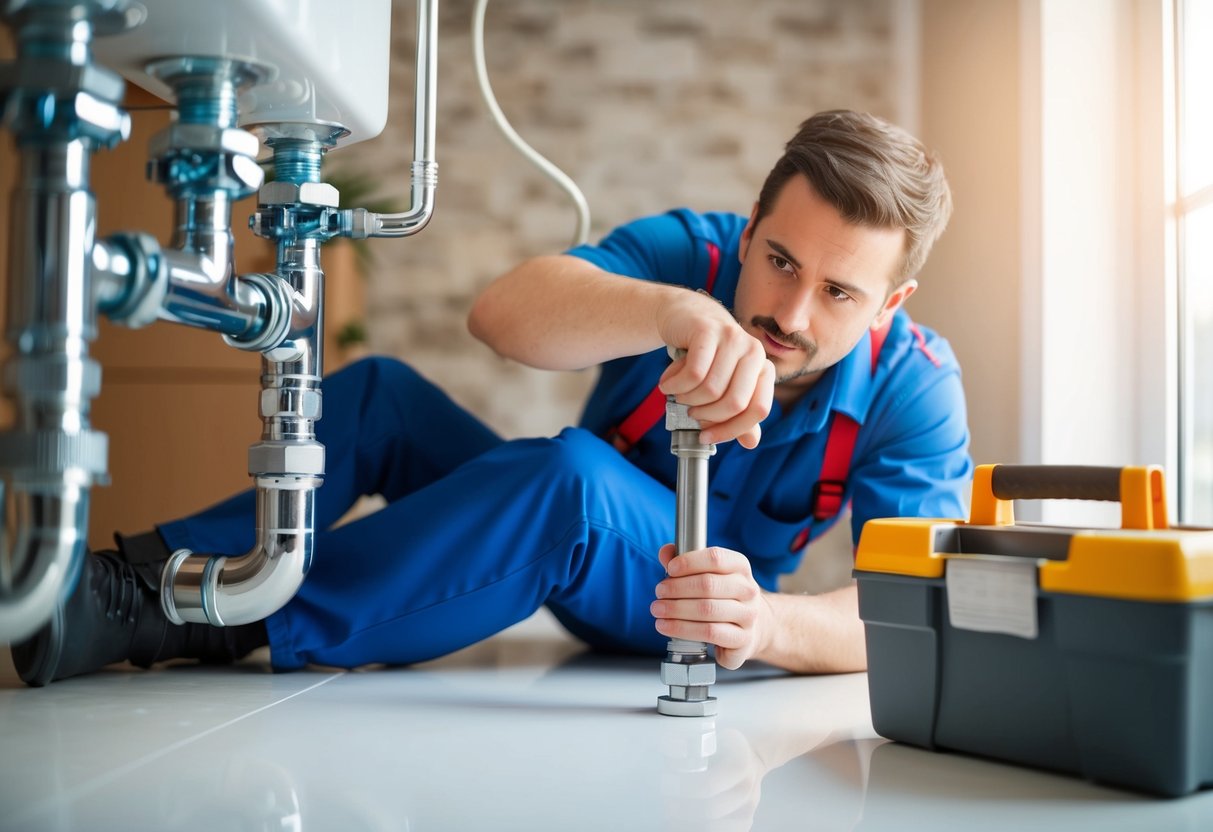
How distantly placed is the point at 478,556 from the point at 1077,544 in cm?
54

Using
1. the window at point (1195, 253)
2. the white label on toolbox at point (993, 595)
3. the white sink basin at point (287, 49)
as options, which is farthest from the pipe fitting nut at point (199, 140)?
the window at point (1195, 253)

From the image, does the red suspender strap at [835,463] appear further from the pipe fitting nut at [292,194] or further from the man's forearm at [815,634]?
the pipe fitting nut at [292,194]

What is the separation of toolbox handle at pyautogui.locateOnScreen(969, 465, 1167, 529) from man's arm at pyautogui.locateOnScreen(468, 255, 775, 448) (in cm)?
17

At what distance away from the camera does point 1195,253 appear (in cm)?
138

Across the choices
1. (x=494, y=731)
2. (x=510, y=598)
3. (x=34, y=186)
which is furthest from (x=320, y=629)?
(x=34, y=186)

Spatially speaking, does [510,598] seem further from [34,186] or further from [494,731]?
[34,186]

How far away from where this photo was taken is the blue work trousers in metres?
1.01

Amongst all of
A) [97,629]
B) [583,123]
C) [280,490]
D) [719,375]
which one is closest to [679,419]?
[719,375]

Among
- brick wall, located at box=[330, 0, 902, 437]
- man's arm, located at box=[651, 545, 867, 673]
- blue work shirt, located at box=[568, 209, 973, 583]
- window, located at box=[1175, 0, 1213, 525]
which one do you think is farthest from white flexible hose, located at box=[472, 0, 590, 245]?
brick wall, located at box=[330, 0, 902, 437]

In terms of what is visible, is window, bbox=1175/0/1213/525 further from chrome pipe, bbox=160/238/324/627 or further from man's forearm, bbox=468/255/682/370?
chrome pipe, bbox=160/238/324/627

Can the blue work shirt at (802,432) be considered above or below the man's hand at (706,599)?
above

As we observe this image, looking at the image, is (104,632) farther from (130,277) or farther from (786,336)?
(786,336)

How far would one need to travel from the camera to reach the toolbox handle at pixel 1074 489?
700 millimetres

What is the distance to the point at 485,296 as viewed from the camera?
46.1 inches
